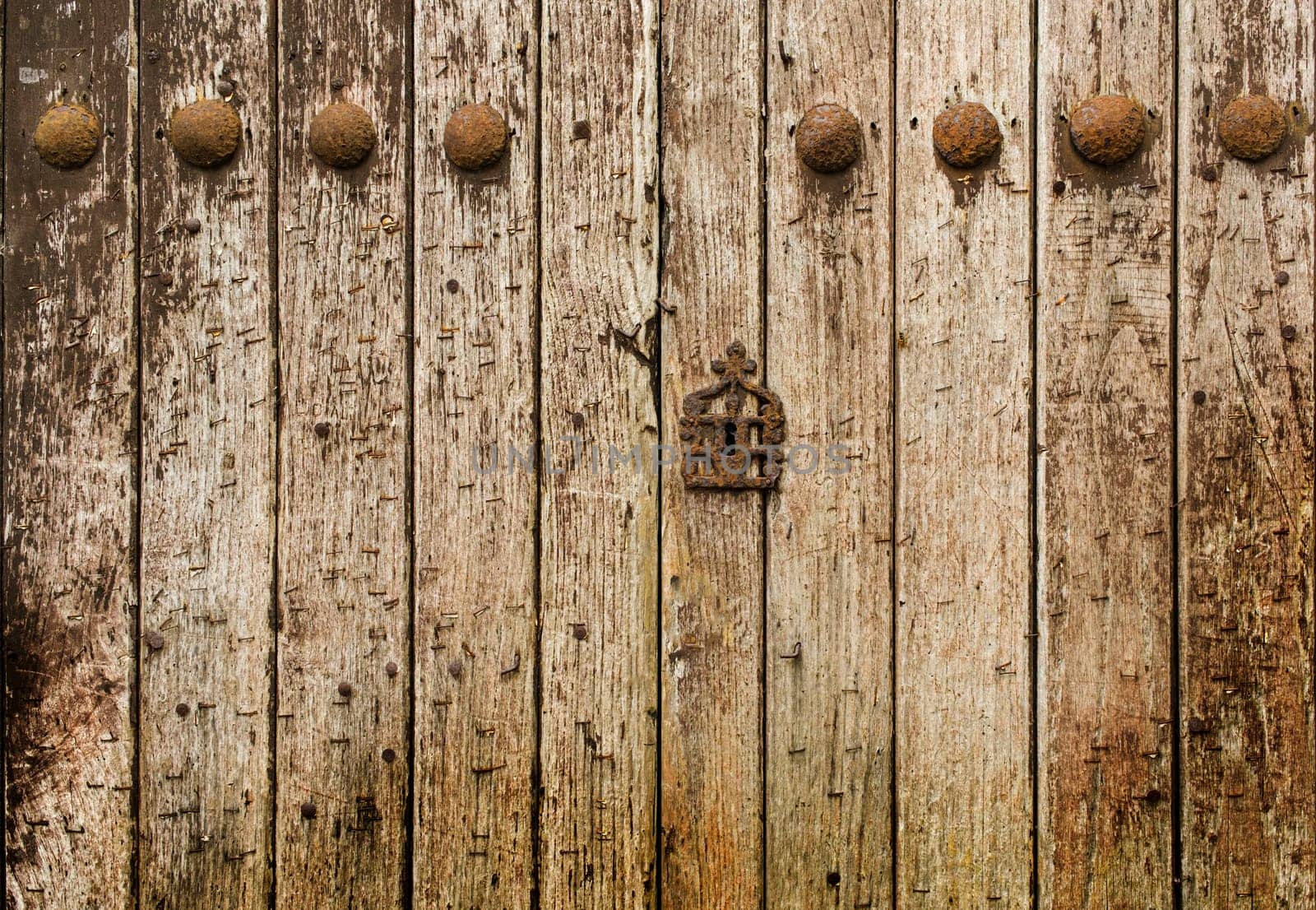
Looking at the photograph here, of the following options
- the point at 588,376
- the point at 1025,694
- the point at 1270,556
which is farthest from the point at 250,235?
the point at 1270,556

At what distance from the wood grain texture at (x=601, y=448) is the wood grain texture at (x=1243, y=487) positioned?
622 mm

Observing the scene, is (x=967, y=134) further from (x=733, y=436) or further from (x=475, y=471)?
(x=475, y=471)

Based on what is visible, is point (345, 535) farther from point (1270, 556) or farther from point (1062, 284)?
point (1270, 556)

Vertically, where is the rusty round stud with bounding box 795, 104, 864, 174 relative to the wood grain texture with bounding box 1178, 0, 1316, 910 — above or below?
above

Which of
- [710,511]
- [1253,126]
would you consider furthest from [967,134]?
[710,511]

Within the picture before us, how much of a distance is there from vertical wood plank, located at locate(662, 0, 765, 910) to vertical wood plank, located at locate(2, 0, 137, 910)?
2.12 feet

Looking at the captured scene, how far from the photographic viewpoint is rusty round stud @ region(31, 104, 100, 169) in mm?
1065

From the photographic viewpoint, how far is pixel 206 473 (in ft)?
3.54

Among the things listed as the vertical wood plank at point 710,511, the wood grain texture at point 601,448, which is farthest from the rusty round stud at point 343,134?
the vertical wood plank at point 710,511

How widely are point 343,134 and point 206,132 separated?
0.16 meters

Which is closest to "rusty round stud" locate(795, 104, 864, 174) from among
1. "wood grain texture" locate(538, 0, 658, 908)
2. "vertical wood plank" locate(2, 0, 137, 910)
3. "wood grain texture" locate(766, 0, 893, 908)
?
"wood grain texture" locate(766, 0, 893, 908)

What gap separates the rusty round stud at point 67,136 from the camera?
107 cm

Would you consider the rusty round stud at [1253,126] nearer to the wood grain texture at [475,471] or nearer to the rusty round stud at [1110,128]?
the rusty round stud at [1110,128]

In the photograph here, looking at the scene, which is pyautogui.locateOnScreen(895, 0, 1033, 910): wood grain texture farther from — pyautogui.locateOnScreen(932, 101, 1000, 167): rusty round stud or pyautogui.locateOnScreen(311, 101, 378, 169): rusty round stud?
pyautogui.locateOnScreen(311, 101, 378, 169): rusty round stud
